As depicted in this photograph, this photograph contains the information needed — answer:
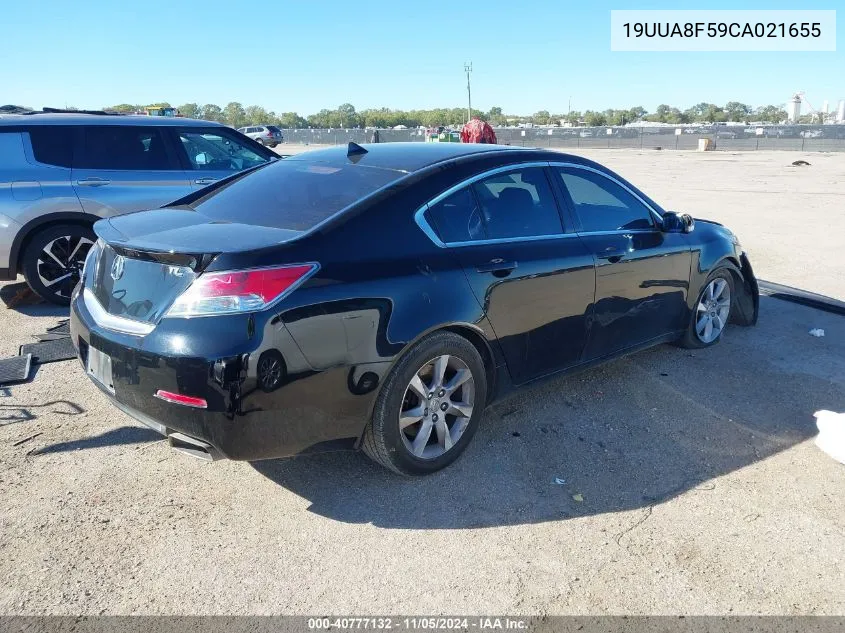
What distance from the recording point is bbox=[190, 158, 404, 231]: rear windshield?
3.34 metres

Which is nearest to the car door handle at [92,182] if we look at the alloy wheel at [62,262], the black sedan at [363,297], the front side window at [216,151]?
the alloy wheel at [62,262]

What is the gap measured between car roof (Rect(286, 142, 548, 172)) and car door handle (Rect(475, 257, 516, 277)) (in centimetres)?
63

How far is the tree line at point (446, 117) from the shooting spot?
107 m

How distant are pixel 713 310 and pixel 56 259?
5866mm

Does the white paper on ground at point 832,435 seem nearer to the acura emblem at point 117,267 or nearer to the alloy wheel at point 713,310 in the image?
the alloy wheel at point 713,310

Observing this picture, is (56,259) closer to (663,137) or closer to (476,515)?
(476,515)

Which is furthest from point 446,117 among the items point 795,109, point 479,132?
point 479,132

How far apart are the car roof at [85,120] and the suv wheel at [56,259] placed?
1.01 m

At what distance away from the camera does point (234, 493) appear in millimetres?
3367

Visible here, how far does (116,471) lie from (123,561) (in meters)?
0.79

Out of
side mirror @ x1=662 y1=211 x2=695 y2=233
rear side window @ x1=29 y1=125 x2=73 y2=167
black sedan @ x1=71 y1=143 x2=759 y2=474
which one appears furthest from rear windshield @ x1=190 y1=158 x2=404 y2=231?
rear side window @ x1=29 y1=125 x2=73 y2=167

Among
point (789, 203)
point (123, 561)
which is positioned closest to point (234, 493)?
point (123, 561)

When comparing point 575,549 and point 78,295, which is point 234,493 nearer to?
point 78,295

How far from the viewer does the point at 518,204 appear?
3912 millimetres
